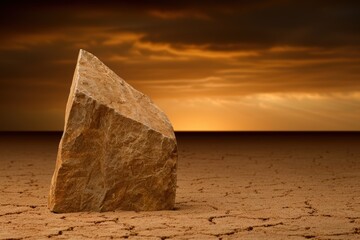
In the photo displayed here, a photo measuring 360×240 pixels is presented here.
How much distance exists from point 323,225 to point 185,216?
102cm

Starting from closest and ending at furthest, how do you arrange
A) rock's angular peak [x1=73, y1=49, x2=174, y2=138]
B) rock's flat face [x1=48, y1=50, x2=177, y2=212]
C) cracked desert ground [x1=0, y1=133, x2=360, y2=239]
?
cracked desert ground [x1=0, y1=133, x2=360, y2=239]
rock's flat face [x1=48, y1=50, x2=177, y2=212]
rock's angular peak [x1=73, y1=49, x2=174, y2=138]

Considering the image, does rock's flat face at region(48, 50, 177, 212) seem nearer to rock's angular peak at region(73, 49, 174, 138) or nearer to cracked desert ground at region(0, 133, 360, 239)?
rock's angular peak at region(73, 49, 174, 138)

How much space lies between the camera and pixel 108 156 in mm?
4801

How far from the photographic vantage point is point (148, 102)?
5.33 m

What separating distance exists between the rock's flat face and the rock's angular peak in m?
0.01

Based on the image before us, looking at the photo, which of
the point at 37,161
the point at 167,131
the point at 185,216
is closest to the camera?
the point at 185,216

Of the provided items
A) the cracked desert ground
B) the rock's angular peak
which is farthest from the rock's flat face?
the cracked desert ground

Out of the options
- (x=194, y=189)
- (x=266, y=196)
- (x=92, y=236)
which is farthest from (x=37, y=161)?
(x=92, y=236)

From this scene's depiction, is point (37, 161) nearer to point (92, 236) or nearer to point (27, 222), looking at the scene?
point (27, 222)

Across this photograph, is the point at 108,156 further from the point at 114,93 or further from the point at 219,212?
the point at 219,212

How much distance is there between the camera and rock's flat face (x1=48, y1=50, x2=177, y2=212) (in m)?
4.72

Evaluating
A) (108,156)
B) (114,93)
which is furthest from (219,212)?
(114,93)

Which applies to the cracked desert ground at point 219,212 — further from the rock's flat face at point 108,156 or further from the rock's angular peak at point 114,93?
the rock's angular peak at point 114,93

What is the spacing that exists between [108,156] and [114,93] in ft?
1.77
